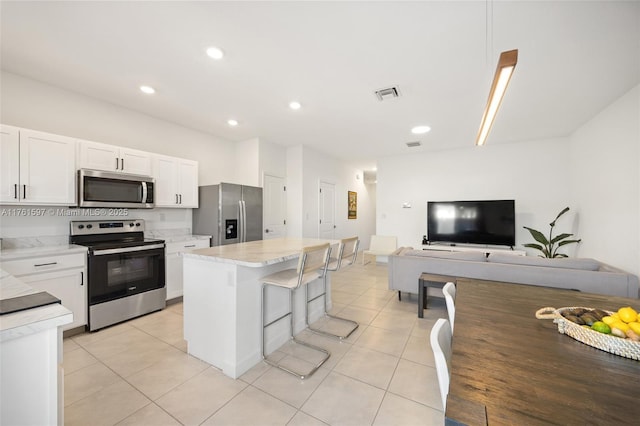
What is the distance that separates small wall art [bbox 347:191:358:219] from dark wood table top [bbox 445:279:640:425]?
20.4 feet

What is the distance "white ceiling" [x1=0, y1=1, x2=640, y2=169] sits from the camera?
6.01 feet

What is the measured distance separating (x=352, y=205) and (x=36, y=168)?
257 inches

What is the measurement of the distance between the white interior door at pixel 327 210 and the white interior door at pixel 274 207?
1.02m

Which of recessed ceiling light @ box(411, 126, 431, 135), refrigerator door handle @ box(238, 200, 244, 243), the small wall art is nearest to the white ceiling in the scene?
recessed ceiling light @ box(411, 126, 431, 135)

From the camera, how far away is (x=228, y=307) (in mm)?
2016

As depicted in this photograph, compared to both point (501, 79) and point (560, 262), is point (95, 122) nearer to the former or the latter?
point (501, 79)

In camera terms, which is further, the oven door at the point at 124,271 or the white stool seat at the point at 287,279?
the oven door at the point at 124,271

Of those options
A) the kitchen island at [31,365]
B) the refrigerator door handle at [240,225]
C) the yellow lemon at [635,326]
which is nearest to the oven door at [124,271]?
the refrigerator door handle at [240,225]

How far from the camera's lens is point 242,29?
Result: 200 cm

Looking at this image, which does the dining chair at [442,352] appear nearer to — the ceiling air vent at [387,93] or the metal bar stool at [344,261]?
the metal bar stool at [344,261]

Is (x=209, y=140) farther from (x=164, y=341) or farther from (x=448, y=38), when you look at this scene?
(x=448, y=38)

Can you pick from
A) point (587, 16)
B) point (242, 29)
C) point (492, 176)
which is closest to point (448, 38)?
point (587, 16)

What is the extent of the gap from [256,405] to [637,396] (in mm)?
1856

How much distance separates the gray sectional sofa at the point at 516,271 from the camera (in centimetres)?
249
